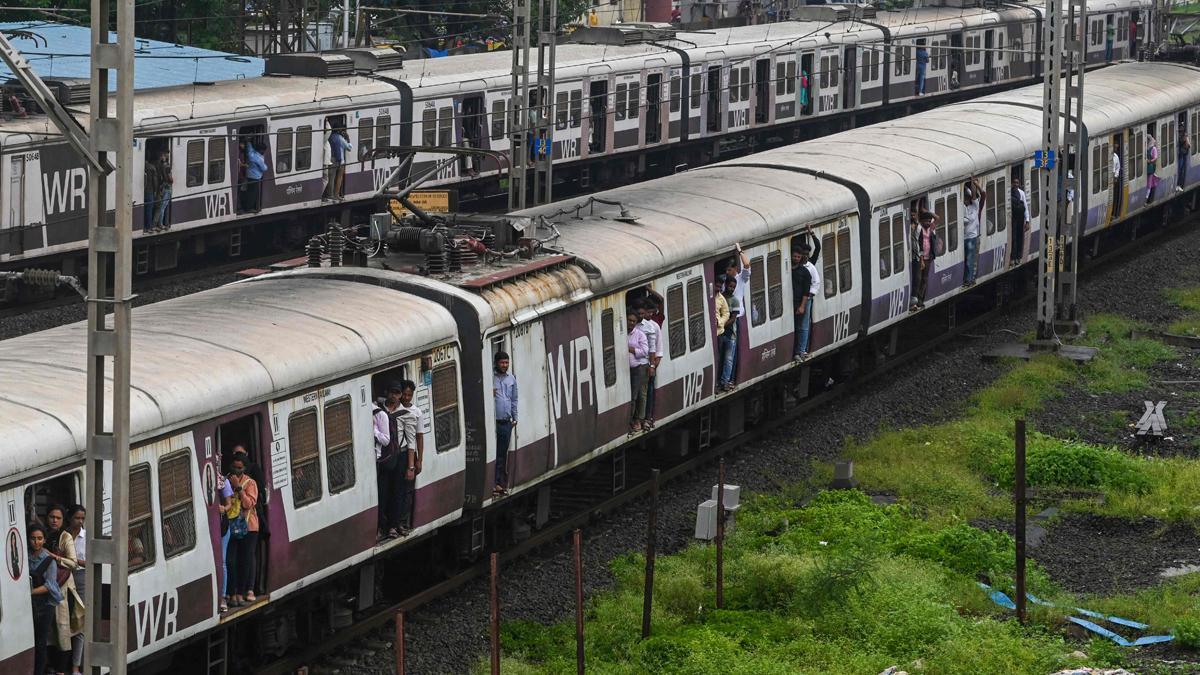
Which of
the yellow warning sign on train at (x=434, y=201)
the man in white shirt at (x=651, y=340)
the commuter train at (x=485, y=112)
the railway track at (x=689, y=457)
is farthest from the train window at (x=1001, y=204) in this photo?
the yellow warning sign on train at (x=434, y=201)

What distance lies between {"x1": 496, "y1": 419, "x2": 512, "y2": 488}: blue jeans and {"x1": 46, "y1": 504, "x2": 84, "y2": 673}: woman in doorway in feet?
15.1

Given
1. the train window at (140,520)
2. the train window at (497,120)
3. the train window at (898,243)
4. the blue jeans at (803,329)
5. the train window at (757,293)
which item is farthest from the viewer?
the train window at (497,120)

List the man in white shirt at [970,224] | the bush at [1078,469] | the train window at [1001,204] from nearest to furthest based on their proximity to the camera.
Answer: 1. the bush at [1078,469]
2. the man in white shirt at [970,224]
3. the train window at [1001,204]

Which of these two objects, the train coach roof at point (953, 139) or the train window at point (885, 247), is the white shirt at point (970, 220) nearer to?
the train coach roof at point (953, 139)

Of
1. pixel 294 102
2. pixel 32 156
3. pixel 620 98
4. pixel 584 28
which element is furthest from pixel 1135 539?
pixel 584 28

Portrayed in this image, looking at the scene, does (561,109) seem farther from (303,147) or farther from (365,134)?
(303,147)

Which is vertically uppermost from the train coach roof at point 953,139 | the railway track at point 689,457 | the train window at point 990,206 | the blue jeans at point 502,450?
the train coach roof at point 953,139

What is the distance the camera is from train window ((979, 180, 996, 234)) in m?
24.8

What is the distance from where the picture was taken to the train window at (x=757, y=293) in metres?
18.8

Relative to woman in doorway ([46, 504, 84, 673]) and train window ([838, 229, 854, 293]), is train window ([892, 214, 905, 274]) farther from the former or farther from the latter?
woman in doorway ([46, 504, 84, 673])

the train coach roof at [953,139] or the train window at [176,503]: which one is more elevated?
the train coach roof at [953,139]

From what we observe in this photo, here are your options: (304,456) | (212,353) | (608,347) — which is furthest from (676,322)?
(212,353)

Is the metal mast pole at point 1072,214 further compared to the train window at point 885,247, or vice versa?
the metal mast pole at point 1072,214

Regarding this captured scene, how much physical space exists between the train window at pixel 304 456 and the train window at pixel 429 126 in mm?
20171
